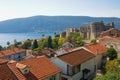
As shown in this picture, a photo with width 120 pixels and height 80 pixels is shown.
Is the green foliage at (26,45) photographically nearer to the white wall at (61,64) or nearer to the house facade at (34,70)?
the white wall at (61,64)

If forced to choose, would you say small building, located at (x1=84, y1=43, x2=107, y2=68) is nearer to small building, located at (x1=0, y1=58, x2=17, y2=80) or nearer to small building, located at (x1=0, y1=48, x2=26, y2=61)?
small building, located at (x1=0, y1=58, x2=17, y2=80)

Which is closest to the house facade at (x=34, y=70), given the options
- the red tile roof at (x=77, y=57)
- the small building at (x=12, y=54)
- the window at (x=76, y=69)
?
the red tile roof at (x=77, y=57)

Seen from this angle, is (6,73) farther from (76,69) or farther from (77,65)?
(77,65)

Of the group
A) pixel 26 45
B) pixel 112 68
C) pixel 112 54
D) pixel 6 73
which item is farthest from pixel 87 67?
pixel 26 45

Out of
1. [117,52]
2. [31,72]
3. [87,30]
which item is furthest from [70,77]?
[87,30]

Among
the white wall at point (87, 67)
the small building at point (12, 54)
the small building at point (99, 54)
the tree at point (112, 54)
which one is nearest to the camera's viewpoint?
the white wall at point (87, 67)

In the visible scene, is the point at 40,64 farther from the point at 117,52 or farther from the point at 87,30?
the point at 87,30

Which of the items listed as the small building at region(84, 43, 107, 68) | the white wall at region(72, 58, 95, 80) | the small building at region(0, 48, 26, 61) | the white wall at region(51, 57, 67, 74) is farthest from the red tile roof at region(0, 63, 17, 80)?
the small building at region(0, 48, 26, 61)
